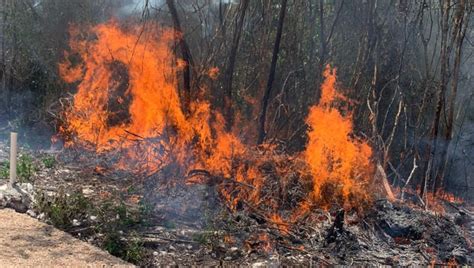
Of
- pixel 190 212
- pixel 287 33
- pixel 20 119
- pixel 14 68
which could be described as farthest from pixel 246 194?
pixel 14 68

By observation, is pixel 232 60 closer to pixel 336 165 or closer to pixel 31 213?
pixel 336 165

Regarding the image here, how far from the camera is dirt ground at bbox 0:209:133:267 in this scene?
477 cm

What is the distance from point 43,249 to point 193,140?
3412 millimetres

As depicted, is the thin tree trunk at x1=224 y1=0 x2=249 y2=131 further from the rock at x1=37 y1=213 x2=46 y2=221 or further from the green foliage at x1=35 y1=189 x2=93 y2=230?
the rock at x1=37 y1=213 x2=46 y2=221

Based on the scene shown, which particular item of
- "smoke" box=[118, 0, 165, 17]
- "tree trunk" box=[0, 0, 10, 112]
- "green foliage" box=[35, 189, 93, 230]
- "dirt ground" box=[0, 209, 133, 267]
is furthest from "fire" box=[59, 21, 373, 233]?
"tree trunk" box=[0, 0, 10, 112]

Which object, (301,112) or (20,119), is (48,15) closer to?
(20,119)

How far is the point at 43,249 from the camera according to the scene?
5.06m

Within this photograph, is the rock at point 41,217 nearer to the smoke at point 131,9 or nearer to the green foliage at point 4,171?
the green foliage at point 4,171

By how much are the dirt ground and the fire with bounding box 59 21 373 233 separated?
2185mm

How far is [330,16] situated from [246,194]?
6.78 m

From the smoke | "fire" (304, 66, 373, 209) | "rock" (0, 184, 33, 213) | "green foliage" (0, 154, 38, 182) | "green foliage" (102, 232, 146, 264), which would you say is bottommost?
"green foliage" (102, 232, 146, 264)

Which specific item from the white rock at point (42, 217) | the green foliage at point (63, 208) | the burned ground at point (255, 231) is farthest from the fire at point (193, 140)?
the white rock at point (42, 217)

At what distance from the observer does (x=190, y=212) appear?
21.7 feet

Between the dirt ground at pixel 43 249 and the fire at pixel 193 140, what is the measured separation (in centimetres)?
219
